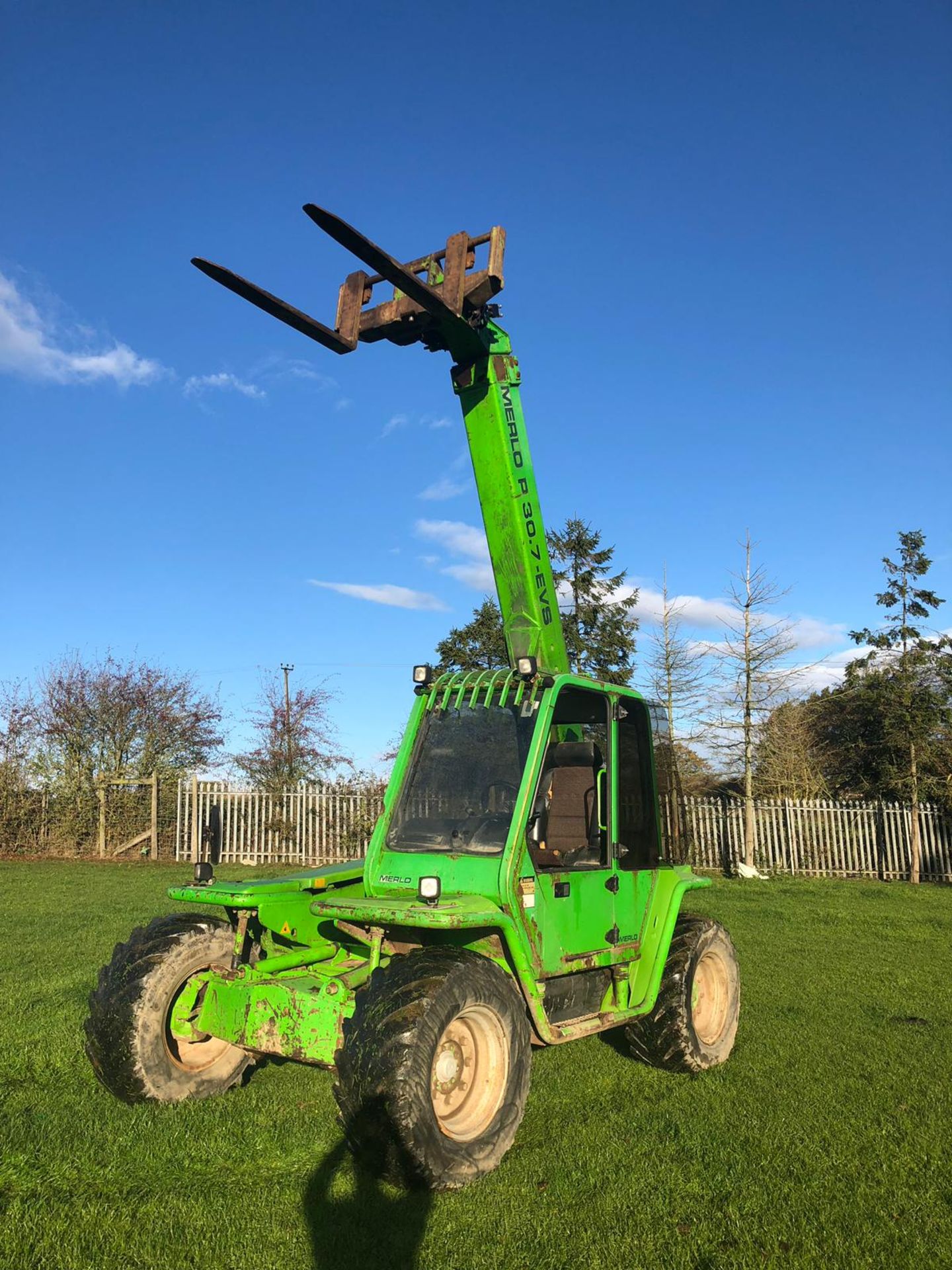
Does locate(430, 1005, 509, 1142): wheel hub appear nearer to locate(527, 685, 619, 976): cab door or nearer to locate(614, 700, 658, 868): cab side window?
locate(527, 685, 619, 976): cab door

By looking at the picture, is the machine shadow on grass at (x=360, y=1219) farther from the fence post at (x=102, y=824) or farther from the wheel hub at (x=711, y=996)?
the fence post at (x=102, y=824)

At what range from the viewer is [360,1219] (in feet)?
12.7

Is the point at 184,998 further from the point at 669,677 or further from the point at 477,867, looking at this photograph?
the point at 669,677

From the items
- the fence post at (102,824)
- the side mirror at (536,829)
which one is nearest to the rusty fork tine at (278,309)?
the side mirror at (536,829)

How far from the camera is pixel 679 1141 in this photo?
15.6ft

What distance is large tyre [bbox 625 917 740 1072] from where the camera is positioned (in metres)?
5.92

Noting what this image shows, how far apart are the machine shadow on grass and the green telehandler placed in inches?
6.0

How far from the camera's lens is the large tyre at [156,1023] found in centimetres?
493

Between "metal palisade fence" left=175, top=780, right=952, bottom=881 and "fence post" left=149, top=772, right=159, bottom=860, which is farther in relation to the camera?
"fence post" left=149, top=772, right=159, bottom=860

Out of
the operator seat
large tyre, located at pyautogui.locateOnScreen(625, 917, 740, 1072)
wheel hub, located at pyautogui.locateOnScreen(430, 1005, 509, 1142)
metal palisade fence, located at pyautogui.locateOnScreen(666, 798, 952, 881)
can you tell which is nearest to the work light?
wheel hub, located at pyautogui.locateOnScreen(430, 1005, 509, 1142)

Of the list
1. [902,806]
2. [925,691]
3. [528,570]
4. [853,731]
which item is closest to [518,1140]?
[528,570]

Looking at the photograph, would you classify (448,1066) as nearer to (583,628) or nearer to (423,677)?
(423,677)

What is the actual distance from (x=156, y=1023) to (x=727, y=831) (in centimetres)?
1622

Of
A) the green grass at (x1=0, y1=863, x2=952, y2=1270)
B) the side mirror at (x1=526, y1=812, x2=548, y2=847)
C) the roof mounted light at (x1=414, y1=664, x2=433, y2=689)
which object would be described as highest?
the roof mounted light at (x1=414, y1=664, x2=433, y2=689)
